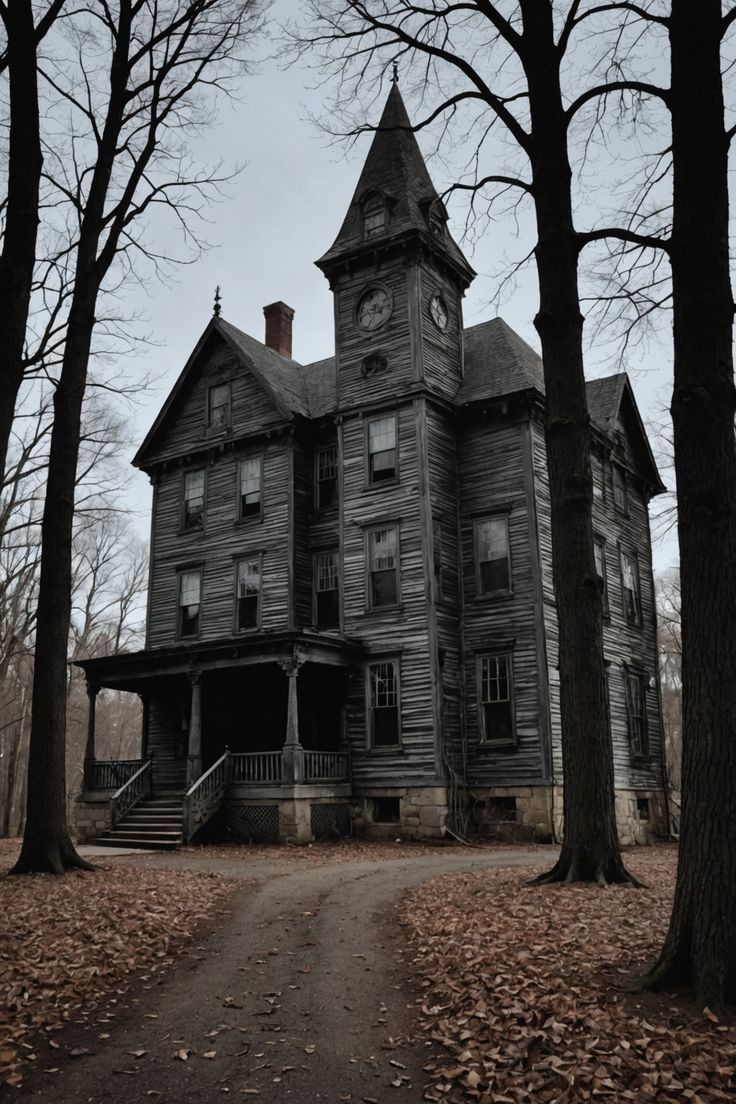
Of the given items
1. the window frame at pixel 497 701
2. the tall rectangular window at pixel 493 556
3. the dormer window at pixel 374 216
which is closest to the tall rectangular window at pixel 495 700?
the window frame at pixel 497 701

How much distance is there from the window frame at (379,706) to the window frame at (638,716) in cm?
754

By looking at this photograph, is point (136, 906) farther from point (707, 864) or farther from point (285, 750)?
point (285, 750)

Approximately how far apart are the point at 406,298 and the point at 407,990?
1957 cm

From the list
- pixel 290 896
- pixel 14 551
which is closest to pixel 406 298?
pixel 290 896

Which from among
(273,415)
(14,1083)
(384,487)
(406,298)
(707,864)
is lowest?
(14,1083)

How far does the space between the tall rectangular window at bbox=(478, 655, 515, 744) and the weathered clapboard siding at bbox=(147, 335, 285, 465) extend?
29.7ft

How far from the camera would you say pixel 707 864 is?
600cm

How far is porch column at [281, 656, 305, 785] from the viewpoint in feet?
64.6

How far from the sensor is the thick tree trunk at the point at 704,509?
5.96 m

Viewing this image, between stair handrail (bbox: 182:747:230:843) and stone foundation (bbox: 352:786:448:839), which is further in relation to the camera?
stone foundation (bbox: 352:786:448:839)

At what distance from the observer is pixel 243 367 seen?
2603cm

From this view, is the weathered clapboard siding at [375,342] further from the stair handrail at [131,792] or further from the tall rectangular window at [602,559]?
the stair handrail at [131,792]

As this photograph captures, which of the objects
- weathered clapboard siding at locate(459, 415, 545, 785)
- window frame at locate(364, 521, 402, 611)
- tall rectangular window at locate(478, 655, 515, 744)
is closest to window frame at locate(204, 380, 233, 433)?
window frame at locate(364, 521, 402, 611)

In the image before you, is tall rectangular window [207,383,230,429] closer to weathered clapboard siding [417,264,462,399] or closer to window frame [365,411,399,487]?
window frame [365,411,399,487]
